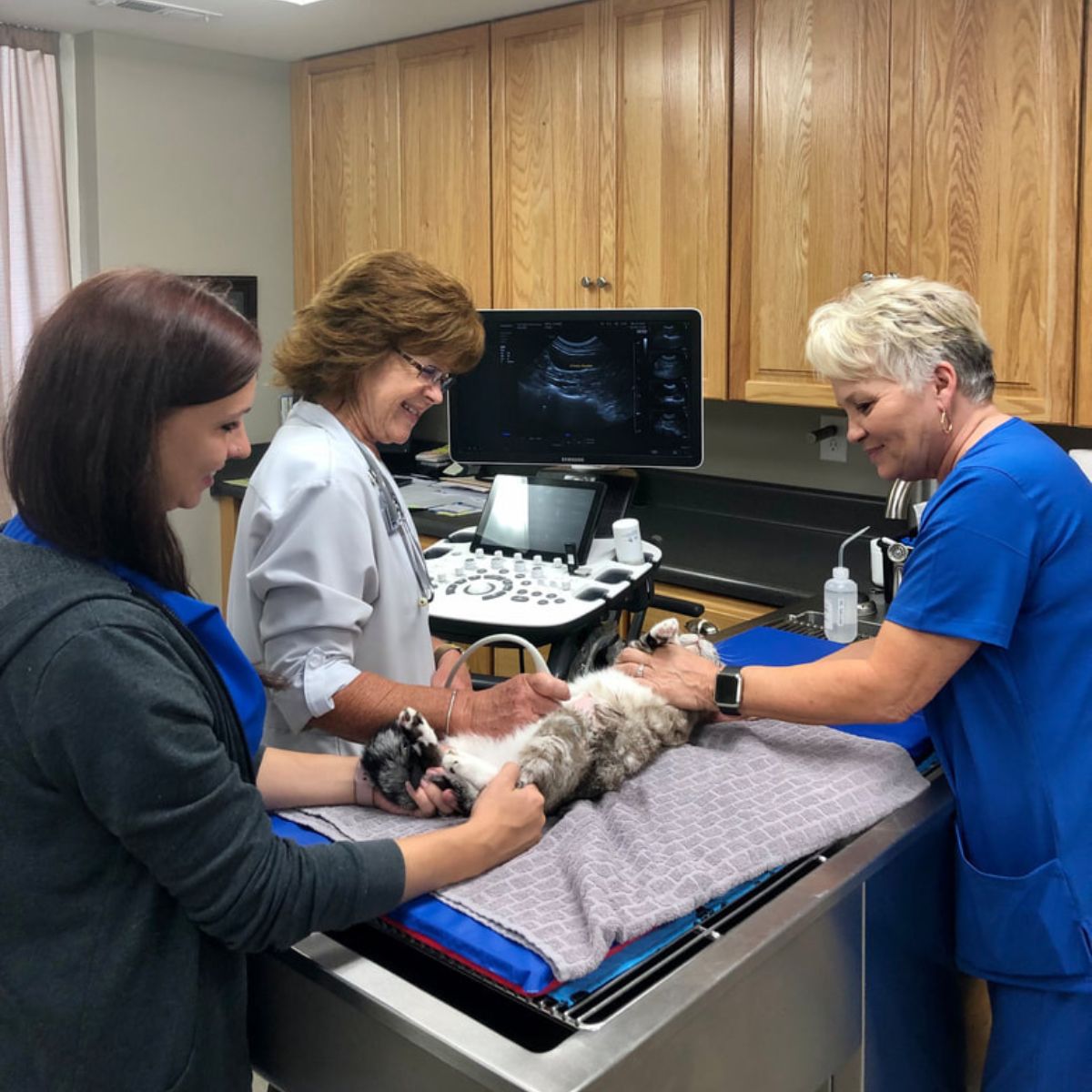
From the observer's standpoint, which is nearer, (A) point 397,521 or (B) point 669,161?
(A) point 397,521

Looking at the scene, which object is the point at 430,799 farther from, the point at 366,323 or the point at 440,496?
Result: the point at 440,496

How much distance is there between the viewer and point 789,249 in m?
2.90

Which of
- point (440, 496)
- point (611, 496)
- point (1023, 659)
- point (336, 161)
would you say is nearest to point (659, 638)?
point (1023, 659)

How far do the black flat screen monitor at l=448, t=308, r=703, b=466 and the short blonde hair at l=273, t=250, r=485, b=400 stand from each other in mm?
1141

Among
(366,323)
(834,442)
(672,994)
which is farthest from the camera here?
(834,442)

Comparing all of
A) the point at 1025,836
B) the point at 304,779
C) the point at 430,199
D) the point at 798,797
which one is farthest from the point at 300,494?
the point at 430,199

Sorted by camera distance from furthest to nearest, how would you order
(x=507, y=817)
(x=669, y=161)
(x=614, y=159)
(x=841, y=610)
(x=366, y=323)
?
1. (x=614, y=159)
2. (x=669, y=161)
3. (x=841, y=610)
4. (x=366, y=323)
5. (x=507, y=817)

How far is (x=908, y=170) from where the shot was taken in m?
2.67

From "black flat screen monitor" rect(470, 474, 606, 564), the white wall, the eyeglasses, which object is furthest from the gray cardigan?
the white wall

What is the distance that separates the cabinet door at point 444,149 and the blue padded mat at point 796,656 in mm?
1962

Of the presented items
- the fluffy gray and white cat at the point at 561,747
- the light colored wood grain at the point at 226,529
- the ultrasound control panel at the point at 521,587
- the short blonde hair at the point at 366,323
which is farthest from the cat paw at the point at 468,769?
the light colored wood grain at the point at 226,529

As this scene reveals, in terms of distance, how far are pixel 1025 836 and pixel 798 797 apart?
29 centimetres

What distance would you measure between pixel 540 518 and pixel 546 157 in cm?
127

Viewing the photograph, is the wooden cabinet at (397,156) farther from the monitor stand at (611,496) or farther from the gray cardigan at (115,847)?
the gray cardigan at (115,847)
